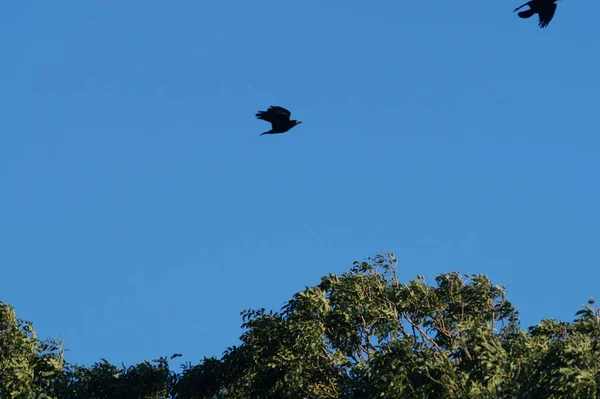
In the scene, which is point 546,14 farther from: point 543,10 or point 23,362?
point 23,362

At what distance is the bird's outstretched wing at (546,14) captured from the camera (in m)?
35.0

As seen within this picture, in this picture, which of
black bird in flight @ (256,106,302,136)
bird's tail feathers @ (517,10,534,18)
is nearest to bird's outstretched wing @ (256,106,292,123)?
black bird in flight @ (256,106,302,136)

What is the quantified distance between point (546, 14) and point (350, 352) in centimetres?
1176

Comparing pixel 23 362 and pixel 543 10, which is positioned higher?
pixel 543 10

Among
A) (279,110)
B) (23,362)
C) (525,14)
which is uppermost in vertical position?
(525,14)

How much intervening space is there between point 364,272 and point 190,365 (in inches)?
252

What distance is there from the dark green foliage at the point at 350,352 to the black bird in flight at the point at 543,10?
26.4ft

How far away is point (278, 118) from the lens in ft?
113

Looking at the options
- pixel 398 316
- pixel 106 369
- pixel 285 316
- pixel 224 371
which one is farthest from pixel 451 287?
pixel 106 369

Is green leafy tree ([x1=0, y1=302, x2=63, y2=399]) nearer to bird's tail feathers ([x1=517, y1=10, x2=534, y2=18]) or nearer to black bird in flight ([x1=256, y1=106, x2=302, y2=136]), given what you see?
black bird in flight ([x1=256, y1=106, x2=302, y2=136])

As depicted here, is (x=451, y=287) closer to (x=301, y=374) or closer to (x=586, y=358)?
(x=301, y=374)

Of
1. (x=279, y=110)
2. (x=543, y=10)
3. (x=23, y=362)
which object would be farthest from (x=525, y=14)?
(x=23, y=362)

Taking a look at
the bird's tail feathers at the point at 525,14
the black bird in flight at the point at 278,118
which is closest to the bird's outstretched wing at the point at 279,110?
the black bird in flight at the point at 278,118

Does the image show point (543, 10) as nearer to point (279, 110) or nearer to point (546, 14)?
point (546, 14)
